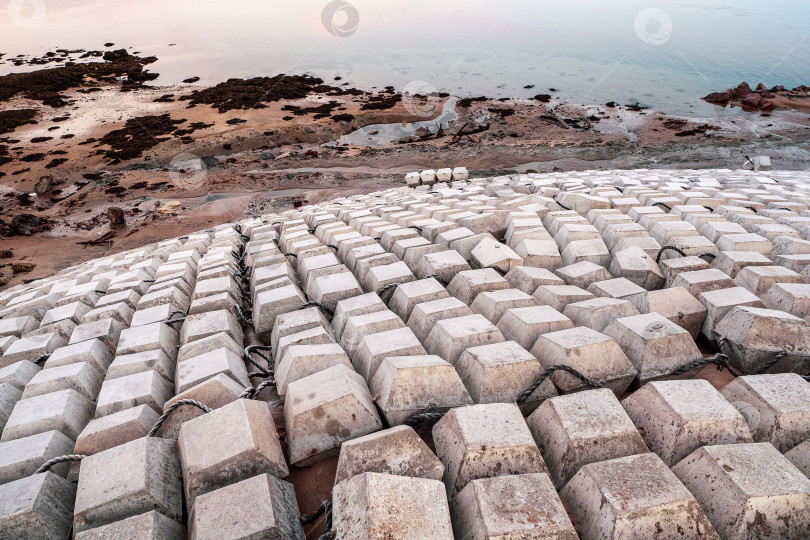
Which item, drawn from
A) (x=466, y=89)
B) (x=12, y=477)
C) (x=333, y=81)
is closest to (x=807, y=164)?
(x=466, y=89)

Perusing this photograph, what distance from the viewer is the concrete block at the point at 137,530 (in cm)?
144

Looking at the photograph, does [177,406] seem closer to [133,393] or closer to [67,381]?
[133,393]

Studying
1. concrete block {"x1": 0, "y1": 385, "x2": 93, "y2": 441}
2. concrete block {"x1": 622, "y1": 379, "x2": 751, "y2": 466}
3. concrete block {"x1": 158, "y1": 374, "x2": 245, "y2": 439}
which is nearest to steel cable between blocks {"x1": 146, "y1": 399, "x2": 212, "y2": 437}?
concrete block {"x1": 158, "y1": 374, "x2": 245, "y2": 439}

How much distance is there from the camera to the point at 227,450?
1.72 metres

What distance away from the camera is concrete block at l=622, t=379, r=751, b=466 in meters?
1.76

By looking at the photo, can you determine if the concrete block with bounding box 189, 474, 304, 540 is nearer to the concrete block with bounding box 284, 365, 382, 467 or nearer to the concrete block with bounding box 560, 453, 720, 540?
the concrete block with bounding box 284, 365, 382, 467

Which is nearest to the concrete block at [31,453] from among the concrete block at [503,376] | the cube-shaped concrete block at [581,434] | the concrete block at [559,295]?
the concrete block at [503,376]

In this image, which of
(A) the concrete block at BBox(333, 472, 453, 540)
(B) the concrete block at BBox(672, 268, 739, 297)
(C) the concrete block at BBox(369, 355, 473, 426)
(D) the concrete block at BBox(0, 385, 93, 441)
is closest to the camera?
(A) the concrete block at BBox(333, 472, 453, 540)

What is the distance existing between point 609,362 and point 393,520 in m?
1.37

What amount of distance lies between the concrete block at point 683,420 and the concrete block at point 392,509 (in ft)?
3.13

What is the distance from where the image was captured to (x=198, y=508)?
1.52 m

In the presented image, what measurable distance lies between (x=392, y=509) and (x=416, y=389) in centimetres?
66

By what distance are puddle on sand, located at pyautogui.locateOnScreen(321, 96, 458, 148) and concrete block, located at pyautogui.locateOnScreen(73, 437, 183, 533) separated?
46.7ft

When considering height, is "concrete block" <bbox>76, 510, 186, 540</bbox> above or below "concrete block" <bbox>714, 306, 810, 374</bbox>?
below
